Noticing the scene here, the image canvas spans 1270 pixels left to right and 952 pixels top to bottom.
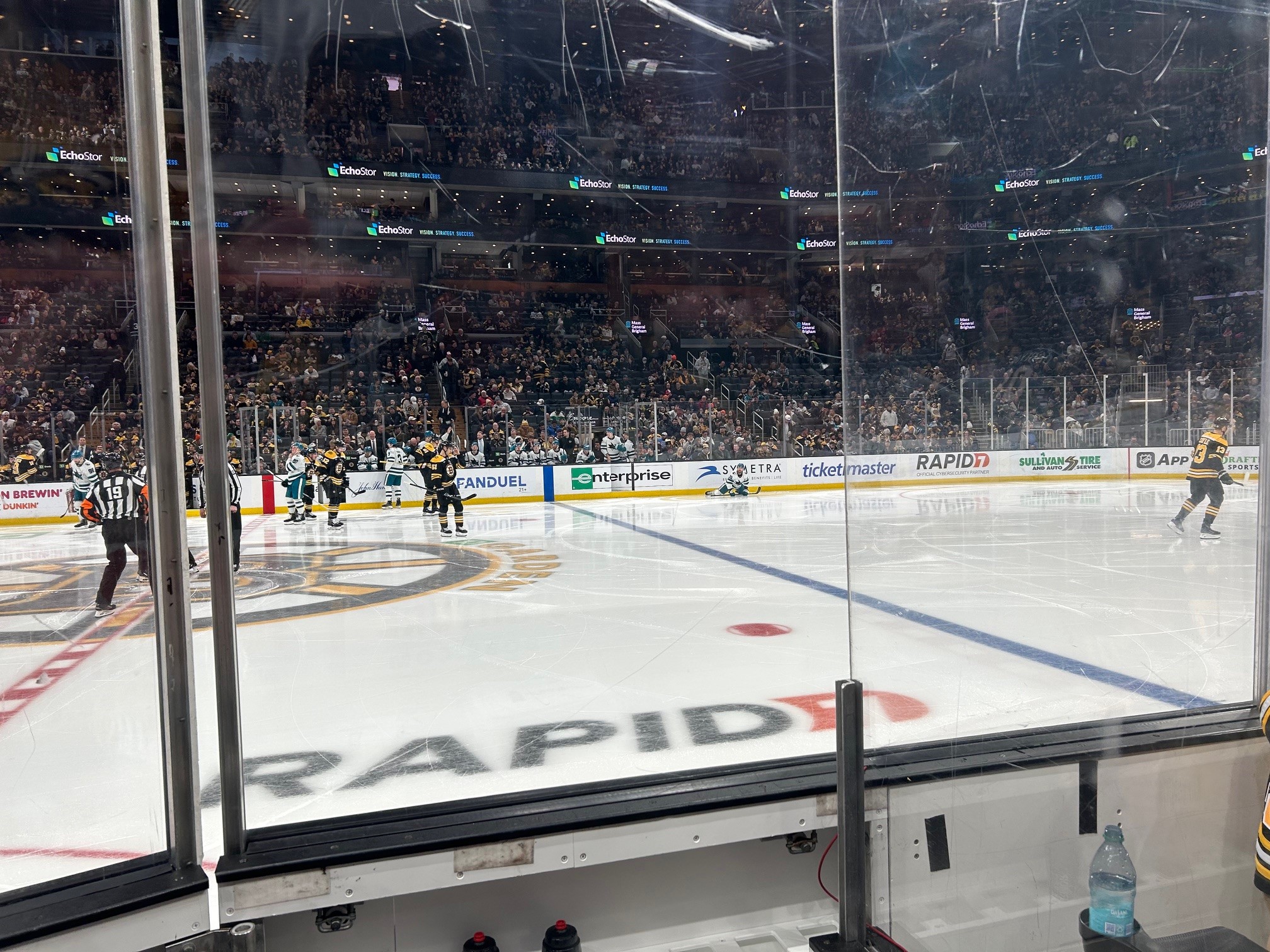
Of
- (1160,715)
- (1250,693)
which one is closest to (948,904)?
(1160,715)

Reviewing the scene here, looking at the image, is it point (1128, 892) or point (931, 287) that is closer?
point (1128, 892)

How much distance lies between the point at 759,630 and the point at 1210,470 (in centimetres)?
314

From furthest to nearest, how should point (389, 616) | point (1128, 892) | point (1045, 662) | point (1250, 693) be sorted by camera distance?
1. point (389, 616)
2. point (1045, 662)
3. point (1250, 693)
4. point (1128, 892)

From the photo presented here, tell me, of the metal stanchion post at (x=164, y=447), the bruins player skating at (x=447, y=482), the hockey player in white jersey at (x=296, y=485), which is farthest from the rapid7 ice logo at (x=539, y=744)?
the hockey player in white jersey at (x=296, y=485)

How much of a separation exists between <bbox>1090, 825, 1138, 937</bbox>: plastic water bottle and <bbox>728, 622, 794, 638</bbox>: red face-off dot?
9.01 ft

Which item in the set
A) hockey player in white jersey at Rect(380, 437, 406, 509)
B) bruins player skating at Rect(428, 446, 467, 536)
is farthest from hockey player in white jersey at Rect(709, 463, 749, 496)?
bruins player skating at Rect(428, 446, 467, 536)

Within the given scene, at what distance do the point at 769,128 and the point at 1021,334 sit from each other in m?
20.1

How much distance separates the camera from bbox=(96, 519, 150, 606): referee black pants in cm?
158

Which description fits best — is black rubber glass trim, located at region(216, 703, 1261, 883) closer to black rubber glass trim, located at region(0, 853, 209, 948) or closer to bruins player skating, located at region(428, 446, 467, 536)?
black rubber glass trim, located at region(0, 853, 209, 948)

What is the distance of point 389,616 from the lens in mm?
4809

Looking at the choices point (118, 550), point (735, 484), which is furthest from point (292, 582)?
point (735, 484)

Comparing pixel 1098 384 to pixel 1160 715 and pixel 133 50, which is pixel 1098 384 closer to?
pixel 1160 715

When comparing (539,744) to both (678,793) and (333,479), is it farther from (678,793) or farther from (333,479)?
(333,479)

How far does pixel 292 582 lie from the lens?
20.1 ft
